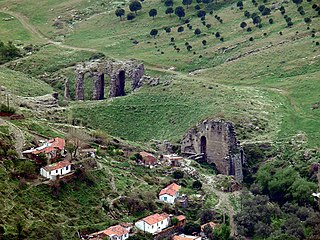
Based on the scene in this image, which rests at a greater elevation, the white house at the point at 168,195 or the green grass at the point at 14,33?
the white house at the point at 168,195

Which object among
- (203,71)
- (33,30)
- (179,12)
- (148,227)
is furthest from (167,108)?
(33,30)

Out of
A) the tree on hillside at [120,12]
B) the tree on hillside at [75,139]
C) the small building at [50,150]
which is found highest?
the small building at [50,150]

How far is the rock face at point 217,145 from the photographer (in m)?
→ 97.6

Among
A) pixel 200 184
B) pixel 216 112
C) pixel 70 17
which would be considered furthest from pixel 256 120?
pixel 70 17

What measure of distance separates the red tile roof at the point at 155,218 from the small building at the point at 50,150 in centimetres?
902

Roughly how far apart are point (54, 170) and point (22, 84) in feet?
114

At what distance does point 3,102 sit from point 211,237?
88.6ft

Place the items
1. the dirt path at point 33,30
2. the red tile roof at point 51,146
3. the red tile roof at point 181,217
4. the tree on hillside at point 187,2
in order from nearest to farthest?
the red tile roof at point 181,217
the red tile roof at point 51,146
the dirt path at point 33,30
the tree on hillside at point 187,2

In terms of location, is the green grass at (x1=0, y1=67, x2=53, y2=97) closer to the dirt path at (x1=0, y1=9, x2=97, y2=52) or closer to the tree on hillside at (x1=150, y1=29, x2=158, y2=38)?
the dirt path at (x1=0, y1=9, x2=97, y2=52)

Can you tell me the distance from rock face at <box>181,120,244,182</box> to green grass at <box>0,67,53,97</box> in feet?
64.9

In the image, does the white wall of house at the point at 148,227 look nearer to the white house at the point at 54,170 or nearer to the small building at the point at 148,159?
the white house at the point at 54,170

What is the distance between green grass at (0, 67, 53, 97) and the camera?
11092 cm

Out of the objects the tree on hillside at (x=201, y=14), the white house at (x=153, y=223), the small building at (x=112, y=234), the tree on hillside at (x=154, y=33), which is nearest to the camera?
the small building at (x=112, y=234)

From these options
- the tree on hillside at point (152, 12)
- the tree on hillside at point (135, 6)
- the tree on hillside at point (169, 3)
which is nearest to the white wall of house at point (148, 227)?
the tree on hillside at point (152, 12)
